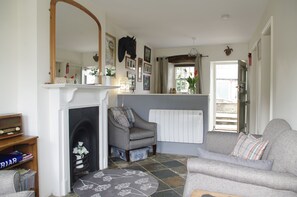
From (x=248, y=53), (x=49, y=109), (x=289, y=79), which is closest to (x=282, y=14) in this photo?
(x=289, y=79)

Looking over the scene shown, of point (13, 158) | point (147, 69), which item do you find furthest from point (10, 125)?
point (147, 69)

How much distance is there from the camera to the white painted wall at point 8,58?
2139 mm

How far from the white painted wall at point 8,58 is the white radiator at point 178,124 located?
2.42 m

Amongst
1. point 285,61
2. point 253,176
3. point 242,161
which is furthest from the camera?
point 285,61

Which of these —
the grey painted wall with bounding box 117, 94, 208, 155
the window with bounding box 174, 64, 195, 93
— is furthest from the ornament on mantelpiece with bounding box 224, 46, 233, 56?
the grey painted wall with bounding box 117, 94, 208, 155

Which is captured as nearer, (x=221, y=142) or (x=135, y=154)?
(x=221, y=142)

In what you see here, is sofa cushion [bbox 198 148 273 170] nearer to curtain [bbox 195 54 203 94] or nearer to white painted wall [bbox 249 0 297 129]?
white painted wall [bbox 249 0 297 129]

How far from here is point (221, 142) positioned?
7.68ft

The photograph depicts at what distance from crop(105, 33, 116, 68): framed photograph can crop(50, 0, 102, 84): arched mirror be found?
443mm

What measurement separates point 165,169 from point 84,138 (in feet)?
4.16

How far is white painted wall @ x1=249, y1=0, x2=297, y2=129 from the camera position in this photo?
2152 mm

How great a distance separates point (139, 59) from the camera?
5367mm

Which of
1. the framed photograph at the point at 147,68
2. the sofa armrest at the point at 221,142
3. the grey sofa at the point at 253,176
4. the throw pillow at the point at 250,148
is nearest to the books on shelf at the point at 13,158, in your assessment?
the grey sofa at the point at 253,176

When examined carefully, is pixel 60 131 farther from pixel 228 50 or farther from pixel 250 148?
pixel 228 50
